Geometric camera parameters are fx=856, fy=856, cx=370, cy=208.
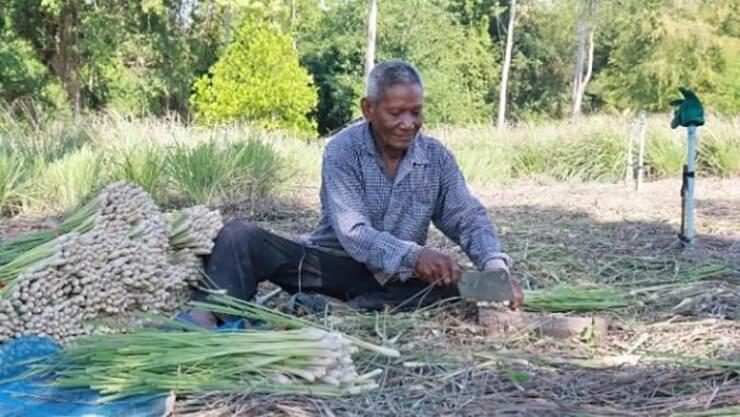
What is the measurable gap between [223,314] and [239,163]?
3.55m

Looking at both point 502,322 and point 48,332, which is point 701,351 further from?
point 48,332

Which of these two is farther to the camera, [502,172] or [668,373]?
[502,172]

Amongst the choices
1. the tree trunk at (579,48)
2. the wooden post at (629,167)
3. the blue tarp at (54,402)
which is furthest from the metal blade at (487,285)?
the tree trunk at (579,48)

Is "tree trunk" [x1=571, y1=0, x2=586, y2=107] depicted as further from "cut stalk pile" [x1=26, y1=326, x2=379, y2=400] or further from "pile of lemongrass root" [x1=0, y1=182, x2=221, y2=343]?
"cut stalk pile" [x1=26, y1=326, x2=379, y2=400]

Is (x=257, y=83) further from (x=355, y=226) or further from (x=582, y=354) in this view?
(x=582, y=354)

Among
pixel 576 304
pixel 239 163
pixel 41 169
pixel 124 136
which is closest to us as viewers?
pixel 576 304

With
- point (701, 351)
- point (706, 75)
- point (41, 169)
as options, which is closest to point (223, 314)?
point (701, 351)

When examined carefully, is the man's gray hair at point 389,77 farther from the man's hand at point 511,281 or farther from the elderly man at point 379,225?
the man's hand at point 511,281

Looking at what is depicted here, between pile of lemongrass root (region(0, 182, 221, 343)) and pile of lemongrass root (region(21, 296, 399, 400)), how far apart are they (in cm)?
25

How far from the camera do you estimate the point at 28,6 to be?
53.2 feet

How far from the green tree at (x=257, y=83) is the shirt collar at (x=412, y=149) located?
11.0 meters

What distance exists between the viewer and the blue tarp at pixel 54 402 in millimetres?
1779

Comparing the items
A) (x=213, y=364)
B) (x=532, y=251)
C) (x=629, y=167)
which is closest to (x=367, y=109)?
(x=213, y=364)

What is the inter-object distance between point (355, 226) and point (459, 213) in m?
0.38
